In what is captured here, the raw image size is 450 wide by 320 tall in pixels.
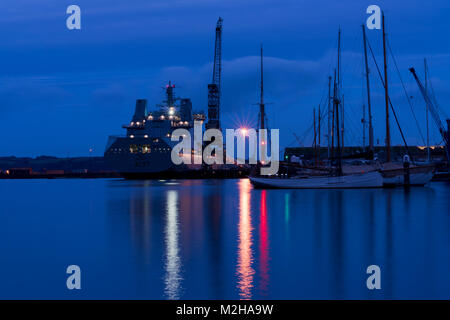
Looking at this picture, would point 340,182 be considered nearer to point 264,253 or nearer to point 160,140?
point 264,253

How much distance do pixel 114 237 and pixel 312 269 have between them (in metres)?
12.4

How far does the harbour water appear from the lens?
15070 mm

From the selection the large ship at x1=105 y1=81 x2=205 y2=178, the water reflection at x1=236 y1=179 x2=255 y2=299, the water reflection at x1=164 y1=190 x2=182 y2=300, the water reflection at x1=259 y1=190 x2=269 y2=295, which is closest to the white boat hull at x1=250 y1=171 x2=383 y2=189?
the water reflection at x1=259 y1=190 x2=269 y2=295

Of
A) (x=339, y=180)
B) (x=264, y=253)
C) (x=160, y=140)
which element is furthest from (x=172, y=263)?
(x=160, y=140)

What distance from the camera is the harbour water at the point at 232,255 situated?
1507 cm

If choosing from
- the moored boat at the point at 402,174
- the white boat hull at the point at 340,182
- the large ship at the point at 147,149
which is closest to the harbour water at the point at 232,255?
the white boat hull at the point at 340,182

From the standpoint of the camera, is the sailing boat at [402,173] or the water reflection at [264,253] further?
the sailing boat at [402,173]

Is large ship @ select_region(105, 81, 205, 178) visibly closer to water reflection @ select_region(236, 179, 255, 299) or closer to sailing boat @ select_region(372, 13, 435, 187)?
sailing boat @ select_region(372, 13, 435, 187)

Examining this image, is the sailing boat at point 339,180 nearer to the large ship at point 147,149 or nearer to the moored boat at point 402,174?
the moored boat at point 402,174

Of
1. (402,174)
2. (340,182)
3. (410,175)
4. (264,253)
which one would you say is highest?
(402,174)

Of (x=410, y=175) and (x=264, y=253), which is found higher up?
(x=410, y=175)

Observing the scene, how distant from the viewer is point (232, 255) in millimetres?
20406

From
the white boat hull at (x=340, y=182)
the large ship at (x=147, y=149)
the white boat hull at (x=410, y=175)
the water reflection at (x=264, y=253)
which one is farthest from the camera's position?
the large ship at (x=147, y=149)
